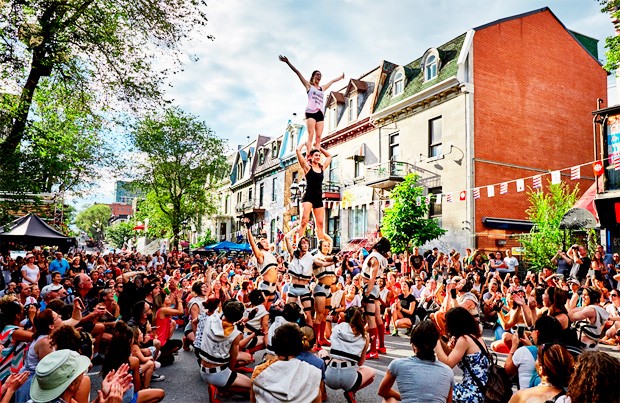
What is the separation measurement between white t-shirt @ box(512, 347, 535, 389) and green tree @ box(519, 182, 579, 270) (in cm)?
1390

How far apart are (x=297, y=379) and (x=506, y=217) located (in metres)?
19.8

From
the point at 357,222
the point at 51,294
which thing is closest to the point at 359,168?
the point at 357,222

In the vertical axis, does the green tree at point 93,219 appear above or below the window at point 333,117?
below

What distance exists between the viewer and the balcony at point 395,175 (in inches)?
867

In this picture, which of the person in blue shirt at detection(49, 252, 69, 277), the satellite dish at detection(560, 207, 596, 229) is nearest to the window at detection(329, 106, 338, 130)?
the satellite dish at detection(560, 207, 596, 229)

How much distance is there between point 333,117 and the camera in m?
29.7

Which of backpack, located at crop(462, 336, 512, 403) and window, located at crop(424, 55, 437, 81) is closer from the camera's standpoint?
backpack, located at crop(462, 336, 512, 403)

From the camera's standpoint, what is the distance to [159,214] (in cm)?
3938

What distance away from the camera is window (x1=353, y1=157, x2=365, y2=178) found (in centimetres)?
2683

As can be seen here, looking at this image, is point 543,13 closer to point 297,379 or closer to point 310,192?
point 310,192

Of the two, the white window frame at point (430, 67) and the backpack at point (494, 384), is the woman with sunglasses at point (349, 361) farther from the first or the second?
the white window frame at point (430, 67)

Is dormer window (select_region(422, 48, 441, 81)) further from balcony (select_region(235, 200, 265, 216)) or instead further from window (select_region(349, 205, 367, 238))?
balcony (select_region(235, 200, 265, 216))

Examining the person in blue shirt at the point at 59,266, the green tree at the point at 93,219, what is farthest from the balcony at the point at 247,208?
the green tree at the point at 93,219

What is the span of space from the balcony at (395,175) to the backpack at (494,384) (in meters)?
18.0
